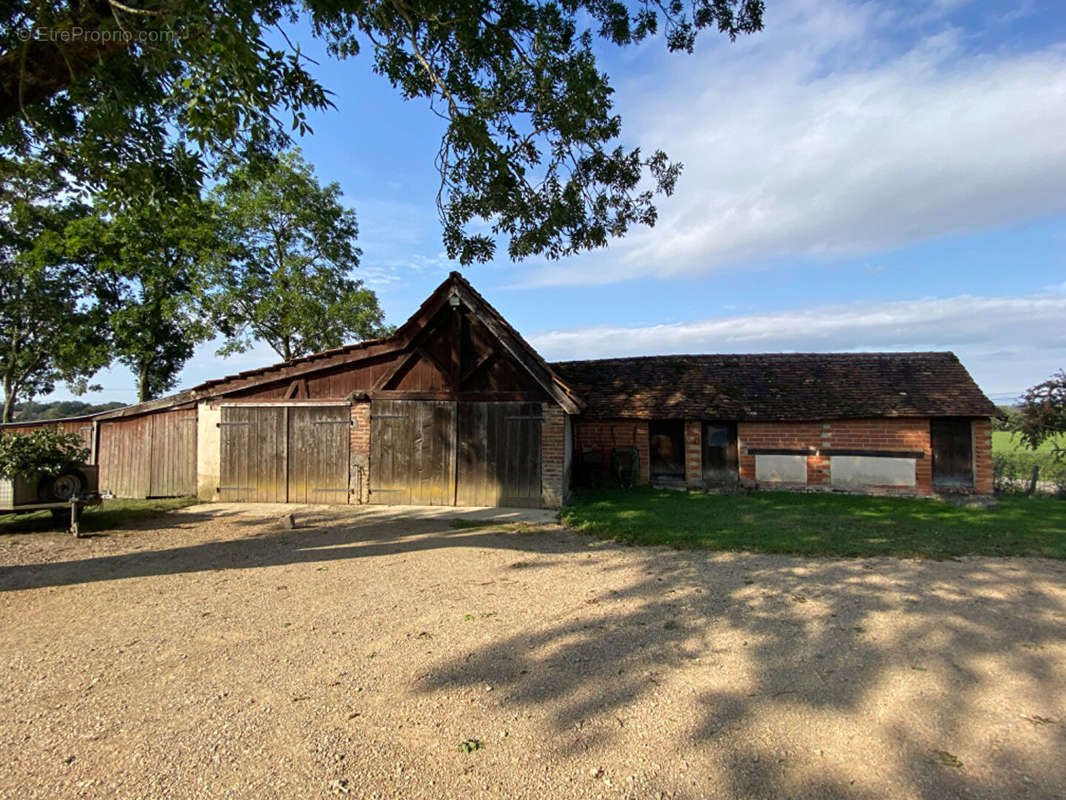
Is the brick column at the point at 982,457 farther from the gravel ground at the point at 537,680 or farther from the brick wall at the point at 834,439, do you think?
the gravel ground at the point at 537,680

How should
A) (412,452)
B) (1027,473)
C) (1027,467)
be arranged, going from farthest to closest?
(1027,467) < (1027,473) < (412,452)

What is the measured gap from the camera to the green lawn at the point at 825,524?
24.8ft

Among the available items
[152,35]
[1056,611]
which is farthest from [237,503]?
[1056,611]

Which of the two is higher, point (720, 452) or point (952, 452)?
point (952, 452)

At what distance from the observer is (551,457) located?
439 inches

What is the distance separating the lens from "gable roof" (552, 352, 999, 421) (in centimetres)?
1371

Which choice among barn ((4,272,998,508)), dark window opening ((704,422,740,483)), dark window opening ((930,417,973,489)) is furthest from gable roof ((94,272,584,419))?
dark window opening ((930,417,973,489))

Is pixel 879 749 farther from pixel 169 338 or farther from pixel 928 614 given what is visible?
pixel 169 338

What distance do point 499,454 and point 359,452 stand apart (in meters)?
3.12

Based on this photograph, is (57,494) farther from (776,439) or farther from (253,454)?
(776,439)

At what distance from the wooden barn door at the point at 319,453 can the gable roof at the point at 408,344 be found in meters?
0.98

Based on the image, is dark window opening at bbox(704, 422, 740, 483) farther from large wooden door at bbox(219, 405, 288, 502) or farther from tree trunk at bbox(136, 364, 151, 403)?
tree trunk at bbox(136, 364, 151, 403)

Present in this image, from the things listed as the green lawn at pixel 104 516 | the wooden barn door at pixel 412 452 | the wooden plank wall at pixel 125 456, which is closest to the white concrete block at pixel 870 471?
the wooden barn door at pixel 412 452

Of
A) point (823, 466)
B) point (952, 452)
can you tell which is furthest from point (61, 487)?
point (952, 452)
